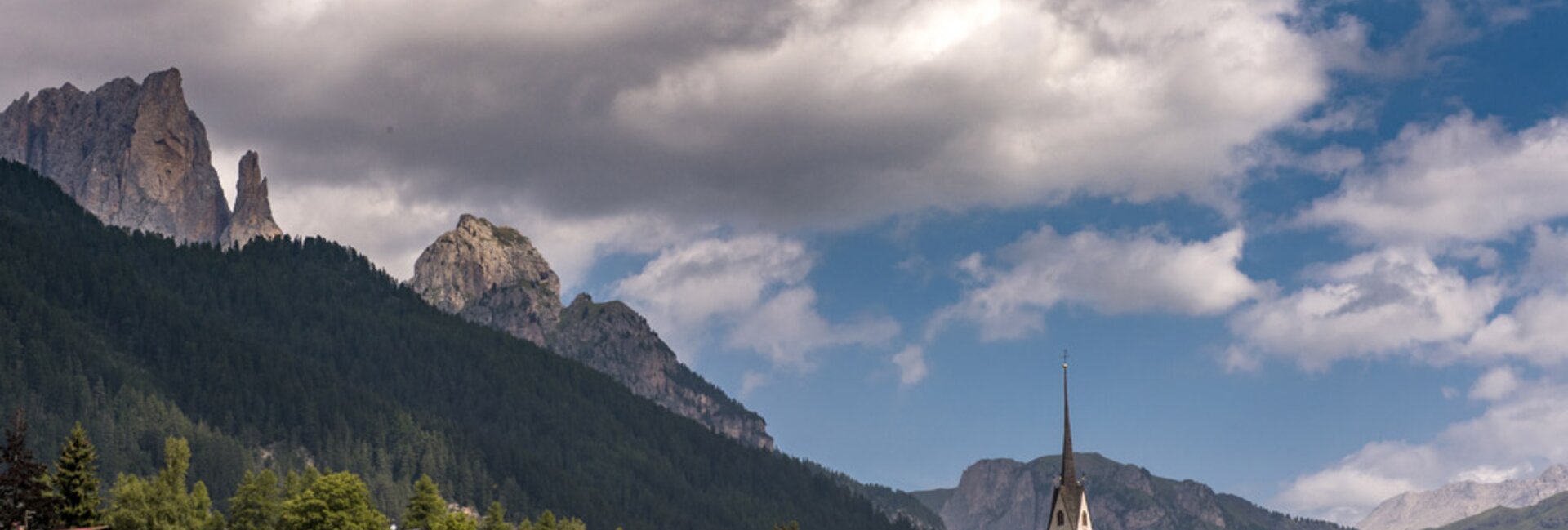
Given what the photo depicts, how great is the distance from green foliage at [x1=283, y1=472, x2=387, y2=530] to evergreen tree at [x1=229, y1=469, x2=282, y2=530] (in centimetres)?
511

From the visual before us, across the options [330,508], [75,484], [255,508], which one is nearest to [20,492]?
[75,484]

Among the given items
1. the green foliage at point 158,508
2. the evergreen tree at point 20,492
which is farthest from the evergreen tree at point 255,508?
the evergreen tree at point 20,492

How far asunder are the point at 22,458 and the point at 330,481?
5055cm

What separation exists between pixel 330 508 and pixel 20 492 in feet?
157

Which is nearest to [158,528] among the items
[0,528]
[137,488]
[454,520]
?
[137,488]

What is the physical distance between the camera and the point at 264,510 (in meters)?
196

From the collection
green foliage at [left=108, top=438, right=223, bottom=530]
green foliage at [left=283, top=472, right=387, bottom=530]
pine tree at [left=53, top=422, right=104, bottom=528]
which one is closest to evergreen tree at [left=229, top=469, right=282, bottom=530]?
green foliage at [left=108, top=438, right=223, bottom=530]

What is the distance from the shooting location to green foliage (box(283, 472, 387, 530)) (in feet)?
609

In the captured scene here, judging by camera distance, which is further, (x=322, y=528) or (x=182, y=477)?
(x=182, y=477)

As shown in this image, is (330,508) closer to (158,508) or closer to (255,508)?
(255,508)

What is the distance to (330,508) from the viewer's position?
187 metres

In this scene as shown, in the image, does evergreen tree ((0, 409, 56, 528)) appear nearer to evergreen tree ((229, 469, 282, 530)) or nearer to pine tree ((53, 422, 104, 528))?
pine tree ((53, 422, 104, 528))

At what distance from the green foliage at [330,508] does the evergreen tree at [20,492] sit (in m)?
40.4

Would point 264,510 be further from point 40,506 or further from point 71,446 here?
point 40,506
